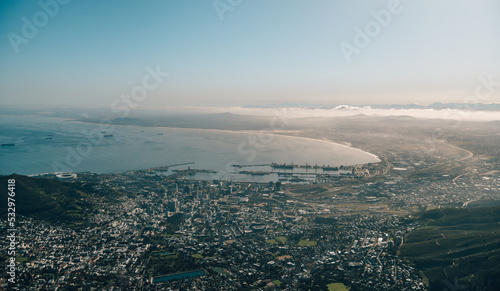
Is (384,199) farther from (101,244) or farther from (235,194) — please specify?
(101,244)

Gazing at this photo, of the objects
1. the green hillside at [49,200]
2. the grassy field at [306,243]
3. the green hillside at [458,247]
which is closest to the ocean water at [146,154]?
the green hillside at [49,200]

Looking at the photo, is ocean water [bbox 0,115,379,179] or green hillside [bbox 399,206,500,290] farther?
ocean water [bbox 0,115,379,179]

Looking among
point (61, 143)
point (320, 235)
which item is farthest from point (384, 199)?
point (61, 143)

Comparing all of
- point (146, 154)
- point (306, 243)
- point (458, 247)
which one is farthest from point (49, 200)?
point (458, 247)

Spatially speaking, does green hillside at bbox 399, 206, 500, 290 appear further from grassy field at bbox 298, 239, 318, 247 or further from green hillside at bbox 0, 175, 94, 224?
green hillside at bbox 0, 175, 94, 224

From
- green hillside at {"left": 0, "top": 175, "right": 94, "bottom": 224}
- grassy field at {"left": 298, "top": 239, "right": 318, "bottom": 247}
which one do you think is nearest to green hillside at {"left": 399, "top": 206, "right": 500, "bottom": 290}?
grassy field at {"left": 298, "top": 239, "right": 318, "bottom": 247}

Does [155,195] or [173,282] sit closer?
[173,282]
